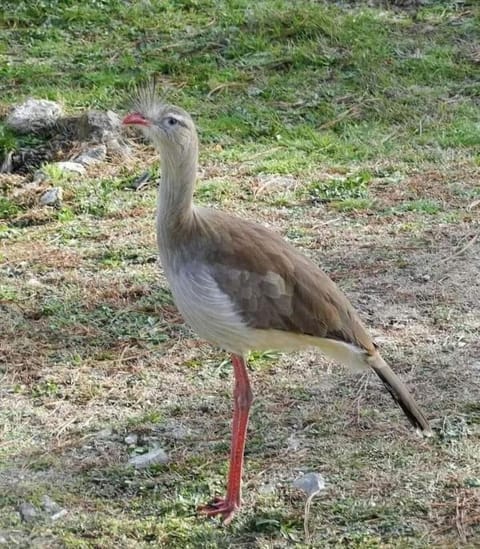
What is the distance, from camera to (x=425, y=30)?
9.55m

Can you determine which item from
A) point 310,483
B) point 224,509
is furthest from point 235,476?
point 310,483

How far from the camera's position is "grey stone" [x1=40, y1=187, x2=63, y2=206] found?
22.4ft

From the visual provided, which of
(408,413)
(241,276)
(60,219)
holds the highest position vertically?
(241,276)

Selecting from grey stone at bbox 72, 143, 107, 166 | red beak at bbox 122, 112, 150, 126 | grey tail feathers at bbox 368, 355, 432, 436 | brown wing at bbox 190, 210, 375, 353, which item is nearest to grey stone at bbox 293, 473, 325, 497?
grey tail feathers at bbox 368, 355, 432, 436

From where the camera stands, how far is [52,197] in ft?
22.5

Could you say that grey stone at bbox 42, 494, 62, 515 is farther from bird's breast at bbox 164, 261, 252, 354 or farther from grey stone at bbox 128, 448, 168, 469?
bird's breast at bbox 164, 261, 252, 354

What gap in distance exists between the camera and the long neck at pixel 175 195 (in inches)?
161

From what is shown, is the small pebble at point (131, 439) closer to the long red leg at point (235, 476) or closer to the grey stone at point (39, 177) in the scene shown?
the long red leg at point (235, 476)

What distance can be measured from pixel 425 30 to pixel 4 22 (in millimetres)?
3671

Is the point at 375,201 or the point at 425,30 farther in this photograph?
the point at 425,30

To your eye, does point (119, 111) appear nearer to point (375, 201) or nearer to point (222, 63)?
point (222, 63)

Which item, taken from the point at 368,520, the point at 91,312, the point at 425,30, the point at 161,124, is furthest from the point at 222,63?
the point at 368,520

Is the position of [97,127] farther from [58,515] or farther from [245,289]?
[58,515]

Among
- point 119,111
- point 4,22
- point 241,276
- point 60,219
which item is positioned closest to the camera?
point 241,276
